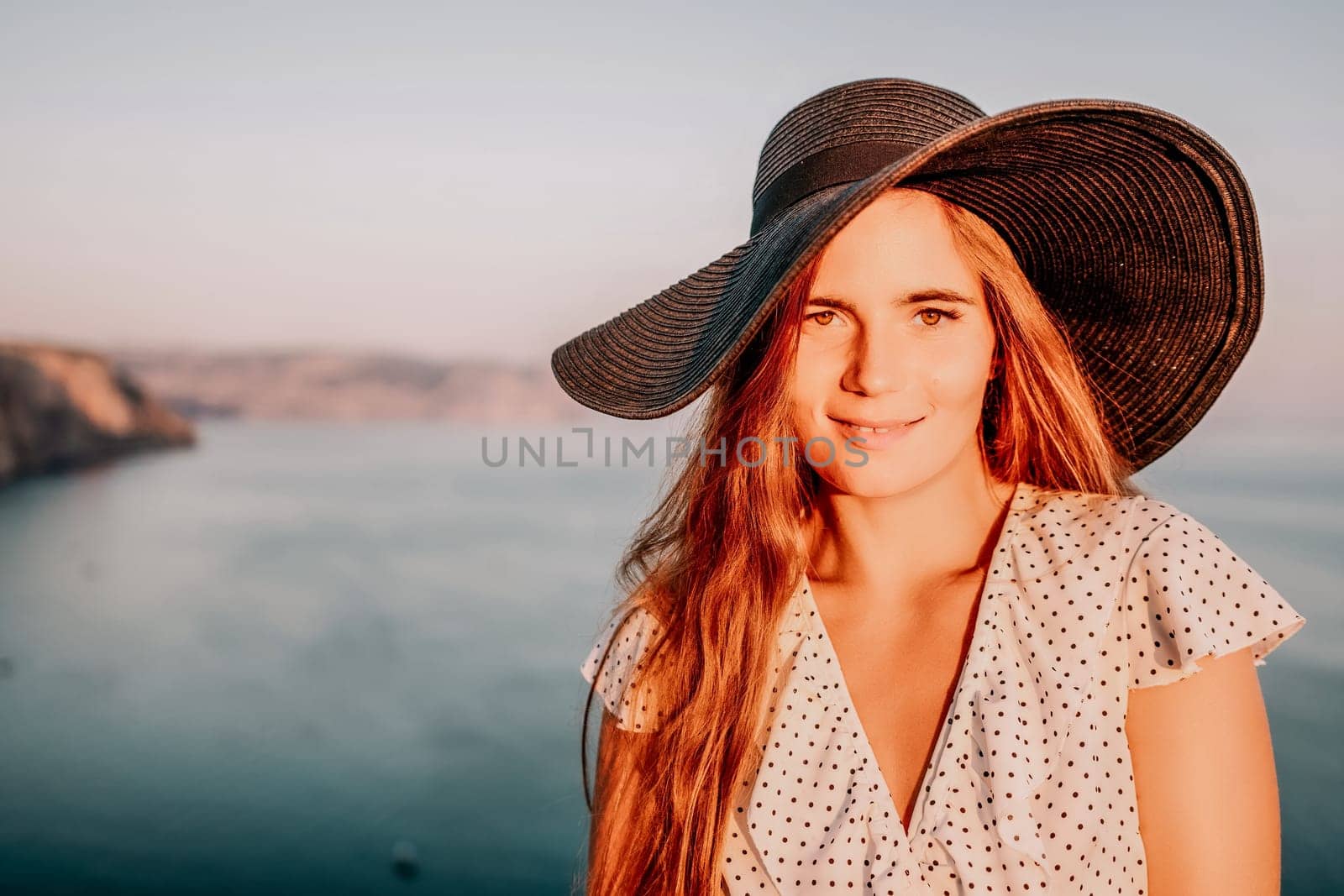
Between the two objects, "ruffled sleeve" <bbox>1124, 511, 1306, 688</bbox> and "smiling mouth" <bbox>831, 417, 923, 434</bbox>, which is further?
"smiling mouth" <bbox>831, 417, 923, 434</bbox>

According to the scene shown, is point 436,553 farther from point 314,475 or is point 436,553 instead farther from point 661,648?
point 661,648

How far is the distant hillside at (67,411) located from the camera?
223 inches

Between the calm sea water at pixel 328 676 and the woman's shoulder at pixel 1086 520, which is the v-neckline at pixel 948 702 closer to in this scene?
the woman's shoulder at pixel 1086 520

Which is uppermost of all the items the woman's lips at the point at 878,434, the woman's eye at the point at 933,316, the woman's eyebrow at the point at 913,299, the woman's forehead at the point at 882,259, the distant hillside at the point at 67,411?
the distant hillside at the point at 67,411

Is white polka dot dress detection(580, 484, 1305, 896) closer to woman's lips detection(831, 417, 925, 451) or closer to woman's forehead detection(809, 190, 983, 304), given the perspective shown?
woman's lips detection(831, 417, 925, 451)

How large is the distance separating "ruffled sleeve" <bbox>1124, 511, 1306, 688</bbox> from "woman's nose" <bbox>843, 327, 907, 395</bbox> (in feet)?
1.57

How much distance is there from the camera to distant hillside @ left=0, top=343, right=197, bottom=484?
5.68 meters

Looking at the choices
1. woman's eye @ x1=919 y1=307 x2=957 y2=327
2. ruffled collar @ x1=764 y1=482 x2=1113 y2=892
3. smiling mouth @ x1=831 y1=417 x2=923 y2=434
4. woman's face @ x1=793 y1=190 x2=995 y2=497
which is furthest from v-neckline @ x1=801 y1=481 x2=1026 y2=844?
woman's eye @ x1=919 y1=307 x2=957 y2=327

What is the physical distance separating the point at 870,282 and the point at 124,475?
219 inches

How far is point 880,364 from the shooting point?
5.34ft

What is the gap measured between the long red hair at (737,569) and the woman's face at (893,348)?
0.06 metres

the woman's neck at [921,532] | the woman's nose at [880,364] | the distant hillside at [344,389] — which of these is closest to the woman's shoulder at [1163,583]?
the woman's neck at [921,532]

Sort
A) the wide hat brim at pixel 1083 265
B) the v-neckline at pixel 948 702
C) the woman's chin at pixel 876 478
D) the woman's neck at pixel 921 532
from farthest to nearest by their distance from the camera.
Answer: the woman's neck at pixel 921 532, the woman's chin at pixel 876 478, the v-neckline at pixel 948 702, the wide hat brim at pixel 1083 265

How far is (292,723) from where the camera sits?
14.2 ft
